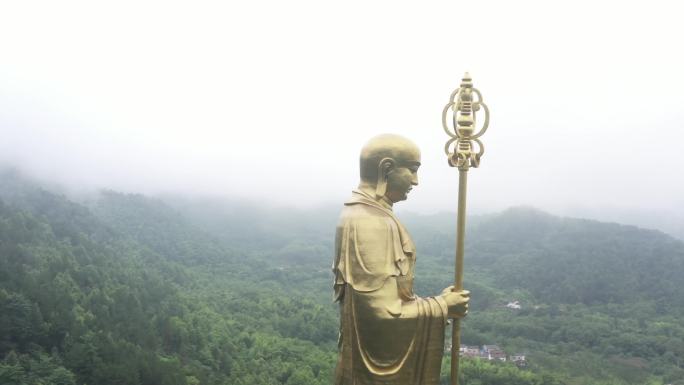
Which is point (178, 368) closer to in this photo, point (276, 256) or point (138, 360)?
point (138, 360)

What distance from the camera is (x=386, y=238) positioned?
591 centimetres

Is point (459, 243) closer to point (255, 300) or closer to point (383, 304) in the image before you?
point (383, 304)

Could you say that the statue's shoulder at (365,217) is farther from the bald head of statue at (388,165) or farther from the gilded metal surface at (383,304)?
the bald head of statue at (388,165)

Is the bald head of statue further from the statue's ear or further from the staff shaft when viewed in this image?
the staff shaft

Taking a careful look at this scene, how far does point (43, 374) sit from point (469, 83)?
20625 millimetres

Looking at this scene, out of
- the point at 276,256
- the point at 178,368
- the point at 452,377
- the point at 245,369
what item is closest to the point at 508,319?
the point at 245,369

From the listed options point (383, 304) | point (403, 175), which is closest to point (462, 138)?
point (403, 175)

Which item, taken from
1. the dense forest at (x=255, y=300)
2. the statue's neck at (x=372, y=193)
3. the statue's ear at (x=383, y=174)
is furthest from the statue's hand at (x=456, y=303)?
the dense forest at (x=255, y=300)

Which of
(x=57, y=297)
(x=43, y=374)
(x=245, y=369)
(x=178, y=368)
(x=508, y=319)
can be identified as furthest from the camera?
(x=508, y=319)

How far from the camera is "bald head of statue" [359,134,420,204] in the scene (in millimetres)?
6121

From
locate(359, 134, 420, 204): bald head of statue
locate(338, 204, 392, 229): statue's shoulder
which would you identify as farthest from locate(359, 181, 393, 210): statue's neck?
locate(338, 204, 392, 229): statue's shoulder

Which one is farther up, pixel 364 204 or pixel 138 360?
pixel 364 204

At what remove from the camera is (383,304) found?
572 cm

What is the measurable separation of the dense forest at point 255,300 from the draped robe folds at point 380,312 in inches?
733
